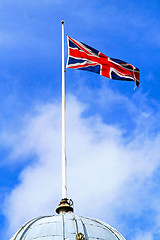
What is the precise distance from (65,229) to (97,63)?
50.0ft

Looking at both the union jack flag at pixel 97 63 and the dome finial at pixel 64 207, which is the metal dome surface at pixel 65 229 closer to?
the dome finial at pixel 64 207

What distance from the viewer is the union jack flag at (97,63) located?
32781 millimetres

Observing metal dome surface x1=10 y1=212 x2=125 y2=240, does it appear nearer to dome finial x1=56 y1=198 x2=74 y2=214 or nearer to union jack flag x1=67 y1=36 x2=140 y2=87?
dome finial x1=56 y1=198 x2=74 y2=214

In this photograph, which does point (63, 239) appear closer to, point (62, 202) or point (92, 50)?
point (62, 202)

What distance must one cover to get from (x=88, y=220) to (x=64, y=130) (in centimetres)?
642

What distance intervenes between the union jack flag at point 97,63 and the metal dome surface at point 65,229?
12629mm

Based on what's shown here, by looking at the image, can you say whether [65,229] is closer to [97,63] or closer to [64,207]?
[64,207]

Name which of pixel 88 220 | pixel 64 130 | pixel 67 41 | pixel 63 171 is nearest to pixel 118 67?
pixel 67 41

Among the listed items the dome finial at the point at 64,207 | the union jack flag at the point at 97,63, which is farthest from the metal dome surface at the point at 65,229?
the union jack flag at the point at 97,63

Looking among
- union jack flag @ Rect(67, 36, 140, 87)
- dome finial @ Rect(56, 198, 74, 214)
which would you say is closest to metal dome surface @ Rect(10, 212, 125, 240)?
dome finial @ Rect(56, 198, 74, 214)

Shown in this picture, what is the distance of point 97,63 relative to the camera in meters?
33.6

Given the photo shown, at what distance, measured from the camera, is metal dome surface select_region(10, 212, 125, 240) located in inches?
830

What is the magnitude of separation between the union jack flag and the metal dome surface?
41.4ft

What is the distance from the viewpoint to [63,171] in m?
25.5
